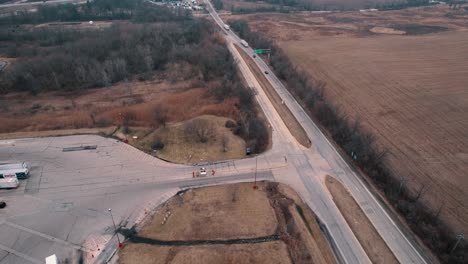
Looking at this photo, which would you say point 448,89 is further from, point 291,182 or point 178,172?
point 178,172

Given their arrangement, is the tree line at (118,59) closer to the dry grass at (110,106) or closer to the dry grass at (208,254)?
the dry grass at (110,106)

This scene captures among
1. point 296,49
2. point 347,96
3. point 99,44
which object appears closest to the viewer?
point 347,96

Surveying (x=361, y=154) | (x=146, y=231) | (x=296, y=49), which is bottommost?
(x=146, y=231)

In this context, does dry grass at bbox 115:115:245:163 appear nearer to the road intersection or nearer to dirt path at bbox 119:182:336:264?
the road intersection

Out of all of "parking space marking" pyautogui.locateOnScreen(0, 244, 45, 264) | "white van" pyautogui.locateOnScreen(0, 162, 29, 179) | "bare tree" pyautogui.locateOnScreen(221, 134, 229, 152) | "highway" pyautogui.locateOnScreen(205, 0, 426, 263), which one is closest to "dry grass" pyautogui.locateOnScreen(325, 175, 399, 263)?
"highway" pyautogui.locateOnScreen(205, 0, 426, 263)

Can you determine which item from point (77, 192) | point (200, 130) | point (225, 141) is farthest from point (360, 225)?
point (77, 192)

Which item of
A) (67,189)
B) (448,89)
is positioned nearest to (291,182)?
(67,189)

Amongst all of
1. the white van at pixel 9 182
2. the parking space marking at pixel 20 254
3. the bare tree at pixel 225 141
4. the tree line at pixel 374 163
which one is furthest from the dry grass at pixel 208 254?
the white van at pixel 9 182

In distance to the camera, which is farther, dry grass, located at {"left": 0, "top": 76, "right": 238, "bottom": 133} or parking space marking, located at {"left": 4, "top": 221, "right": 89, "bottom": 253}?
dry grass, located at {"left": 0, "top": 76, "right": 238, "bottom": 133}
